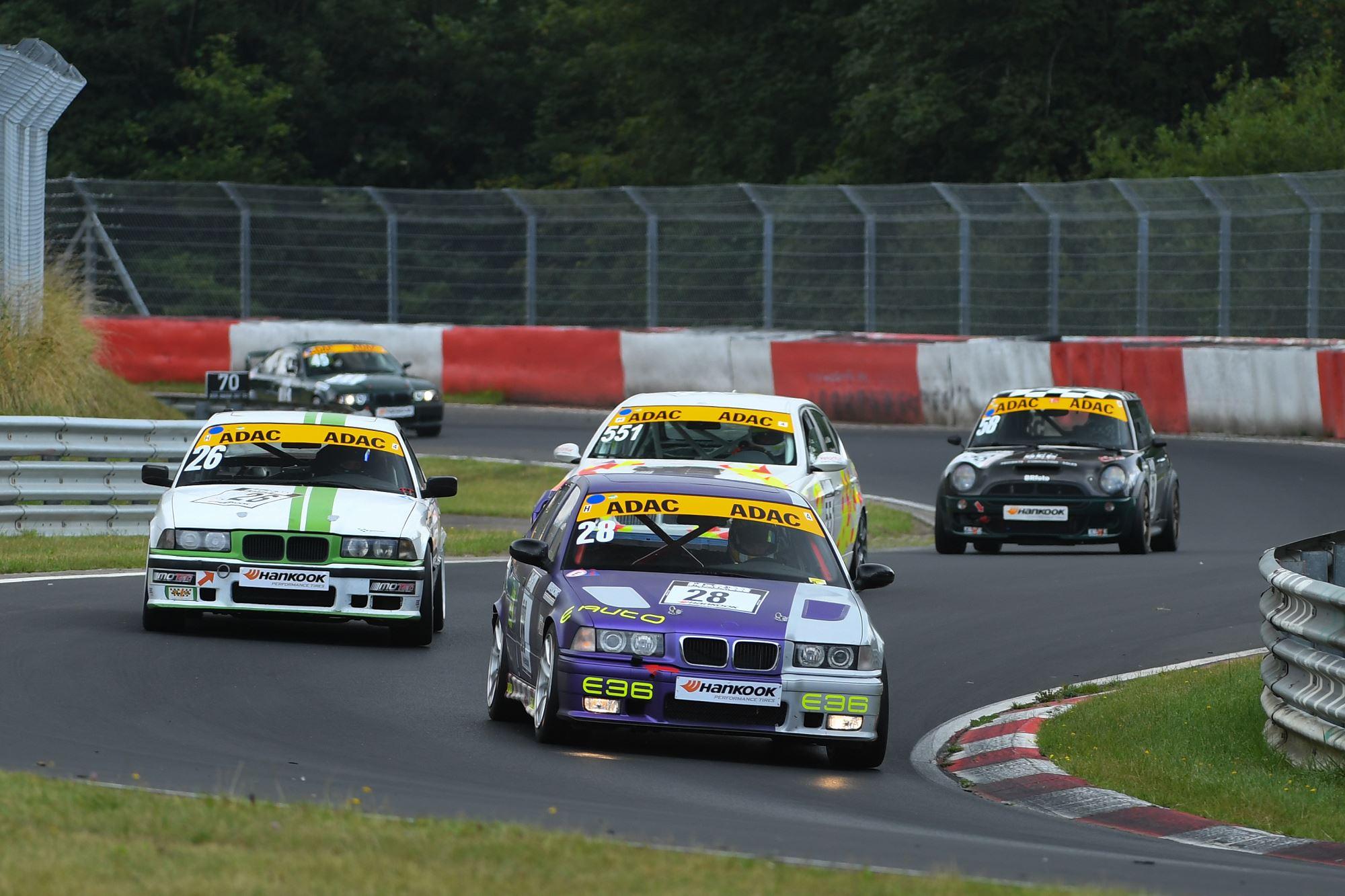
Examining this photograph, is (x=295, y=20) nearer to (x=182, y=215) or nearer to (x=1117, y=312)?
(x=182, y=215)

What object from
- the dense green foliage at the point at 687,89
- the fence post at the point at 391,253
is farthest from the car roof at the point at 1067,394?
the fence post at the point at 391,253

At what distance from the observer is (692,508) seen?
10328 millimetres

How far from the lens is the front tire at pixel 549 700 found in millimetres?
9258

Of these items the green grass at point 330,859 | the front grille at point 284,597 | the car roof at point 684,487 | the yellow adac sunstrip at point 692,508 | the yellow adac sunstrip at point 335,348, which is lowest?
the front grille at point 284,597

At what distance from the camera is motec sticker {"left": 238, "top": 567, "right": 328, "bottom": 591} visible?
12.1 m

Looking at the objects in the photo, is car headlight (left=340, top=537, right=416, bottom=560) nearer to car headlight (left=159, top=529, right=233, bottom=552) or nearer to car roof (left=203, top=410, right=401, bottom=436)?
car headlight (left=159, top=529, right=233, bottom=552)

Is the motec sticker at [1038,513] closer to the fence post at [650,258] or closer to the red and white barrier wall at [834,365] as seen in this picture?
the red and white barrier wall at [834,365]

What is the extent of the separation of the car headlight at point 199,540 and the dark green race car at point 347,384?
1686 centimetres

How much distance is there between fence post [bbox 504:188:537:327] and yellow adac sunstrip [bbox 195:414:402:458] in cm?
2277

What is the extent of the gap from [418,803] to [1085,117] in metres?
37.4

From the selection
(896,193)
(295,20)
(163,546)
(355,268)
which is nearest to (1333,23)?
(896,193)

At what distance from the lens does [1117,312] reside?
30812 mm

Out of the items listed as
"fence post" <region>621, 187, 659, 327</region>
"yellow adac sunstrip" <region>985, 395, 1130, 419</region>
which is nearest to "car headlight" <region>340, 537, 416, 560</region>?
"yellow adac sunstrip" <region>985, 395, 1130, 419</region>

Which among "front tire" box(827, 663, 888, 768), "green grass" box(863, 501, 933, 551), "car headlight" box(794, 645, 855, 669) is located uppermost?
"car headlight" box(794, 645, 855, 669)
